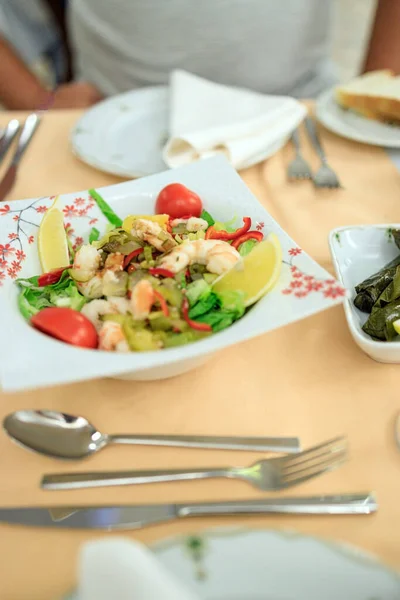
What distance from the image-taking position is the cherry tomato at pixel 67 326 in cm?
67

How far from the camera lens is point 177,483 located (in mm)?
628

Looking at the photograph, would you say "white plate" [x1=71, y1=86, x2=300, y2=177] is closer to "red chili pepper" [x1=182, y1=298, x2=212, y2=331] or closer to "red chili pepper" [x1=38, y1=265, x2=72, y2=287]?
"red chili pepper" [x1=38, y1=265, x2=72, y2=287]

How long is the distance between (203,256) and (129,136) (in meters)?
0.68

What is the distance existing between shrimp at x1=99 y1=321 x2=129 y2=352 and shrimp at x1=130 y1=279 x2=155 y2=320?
3 cm

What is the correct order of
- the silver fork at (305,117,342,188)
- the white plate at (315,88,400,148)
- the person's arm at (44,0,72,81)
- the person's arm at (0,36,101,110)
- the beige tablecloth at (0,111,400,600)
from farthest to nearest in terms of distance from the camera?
1. the person's arm at (44,0,72,81)
2. the person's arm at (0,36,101,110)
3. the white plate at (315,88,400,148)
4. the silver fork at (305,117,342,188)
5. the beige tablecloth at (0,111,400,600)

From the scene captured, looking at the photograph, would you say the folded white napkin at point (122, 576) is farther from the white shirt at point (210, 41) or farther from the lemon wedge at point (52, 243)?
the white shirt at point (210, 41)

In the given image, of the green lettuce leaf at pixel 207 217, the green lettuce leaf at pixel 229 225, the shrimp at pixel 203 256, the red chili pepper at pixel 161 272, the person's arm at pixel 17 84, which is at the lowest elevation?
the person's arm at pixel 17 84

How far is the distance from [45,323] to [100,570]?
1.21 feet

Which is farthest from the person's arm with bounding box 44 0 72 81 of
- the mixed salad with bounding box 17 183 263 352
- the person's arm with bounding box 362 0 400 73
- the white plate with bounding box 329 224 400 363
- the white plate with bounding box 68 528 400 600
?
the white plate with bounding box 68 528 400 600

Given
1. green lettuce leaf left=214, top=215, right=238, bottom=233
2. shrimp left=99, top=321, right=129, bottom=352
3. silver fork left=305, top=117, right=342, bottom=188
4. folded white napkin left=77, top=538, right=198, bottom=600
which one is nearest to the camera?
folded white napkin left=77, top=538, right=198, bottom=600

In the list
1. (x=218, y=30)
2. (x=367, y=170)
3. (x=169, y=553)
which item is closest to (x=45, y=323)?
(x=169, y=553)

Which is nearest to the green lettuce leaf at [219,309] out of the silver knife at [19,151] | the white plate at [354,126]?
the silver knife at [19,151]

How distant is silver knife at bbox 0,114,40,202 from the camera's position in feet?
3.86

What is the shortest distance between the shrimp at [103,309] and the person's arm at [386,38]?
1370mm
